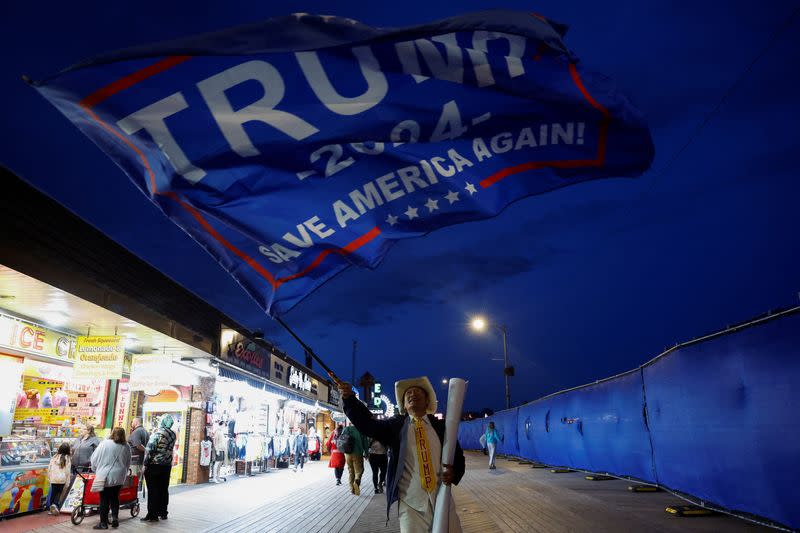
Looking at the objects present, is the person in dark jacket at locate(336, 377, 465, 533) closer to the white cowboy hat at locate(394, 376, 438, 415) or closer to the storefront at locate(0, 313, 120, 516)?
the white cowboy hat at locate(394, 376, 438, 415)

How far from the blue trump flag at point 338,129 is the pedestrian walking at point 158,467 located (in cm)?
779

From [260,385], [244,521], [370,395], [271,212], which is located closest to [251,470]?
[260,385]

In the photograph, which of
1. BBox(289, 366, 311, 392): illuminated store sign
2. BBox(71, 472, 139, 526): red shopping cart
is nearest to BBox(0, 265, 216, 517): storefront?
BBox(71, 472, 139, 526): red shopping cart

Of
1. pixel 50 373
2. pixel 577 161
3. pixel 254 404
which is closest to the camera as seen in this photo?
pixel 577 161

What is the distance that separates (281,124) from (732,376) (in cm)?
766

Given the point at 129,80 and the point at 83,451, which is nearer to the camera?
the point at 129,80

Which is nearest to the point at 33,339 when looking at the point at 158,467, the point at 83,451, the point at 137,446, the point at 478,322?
the point at 83,451

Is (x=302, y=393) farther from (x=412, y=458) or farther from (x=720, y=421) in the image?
(x=412, y=458)

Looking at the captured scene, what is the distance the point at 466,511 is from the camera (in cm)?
1156

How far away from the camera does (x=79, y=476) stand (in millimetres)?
11703

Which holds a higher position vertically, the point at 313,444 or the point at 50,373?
the point at 50,373

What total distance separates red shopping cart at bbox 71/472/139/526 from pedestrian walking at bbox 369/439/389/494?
576 cm

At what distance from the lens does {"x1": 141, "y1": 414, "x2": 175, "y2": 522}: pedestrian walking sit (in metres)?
11.3

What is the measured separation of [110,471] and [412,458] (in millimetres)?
7663
